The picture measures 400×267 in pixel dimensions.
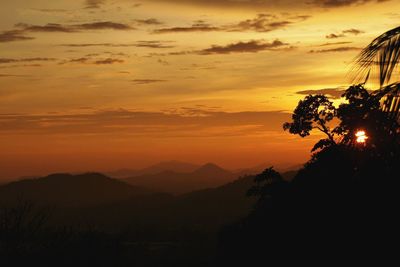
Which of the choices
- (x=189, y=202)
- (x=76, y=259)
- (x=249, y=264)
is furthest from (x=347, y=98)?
(x=189, y=202)

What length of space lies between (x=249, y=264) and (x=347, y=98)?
32.1ft

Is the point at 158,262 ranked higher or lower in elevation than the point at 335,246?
lower

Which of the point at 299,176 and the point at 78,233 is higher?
the point at 299,176

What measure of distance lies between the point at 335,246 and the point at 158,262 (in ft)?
231

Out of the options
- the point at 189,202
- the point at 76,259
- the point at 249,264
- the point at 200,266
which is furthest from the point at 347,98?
the point at 189,202

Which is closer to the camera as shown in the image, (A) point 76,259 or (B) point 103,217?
(A) point 76,259

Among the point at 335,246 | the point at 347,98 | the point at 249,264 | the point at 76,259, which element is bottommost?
the point at 76,259

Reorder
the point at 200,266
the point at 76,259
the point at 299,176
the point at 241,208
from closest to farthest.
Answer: the point at 299,176 → the point at 76,259 → the point at 200,266 → the point at 241,208

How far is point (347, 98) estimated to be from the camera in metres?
27.3

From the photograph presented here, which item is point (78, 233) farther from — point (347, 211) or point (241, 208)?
point (241, 208)

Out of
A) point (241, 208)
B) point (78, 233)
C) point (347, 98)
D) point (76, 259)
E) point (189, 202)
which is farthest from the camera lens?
point (189, 202)

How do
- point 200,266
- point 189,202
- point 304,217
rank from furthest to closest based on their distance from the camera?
point 189,202 → point 200,266 → point 304,217

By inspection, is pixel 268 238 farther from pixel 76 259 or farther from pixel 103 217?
pixel 103 217

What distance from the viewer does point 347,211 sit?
20.6 meters
